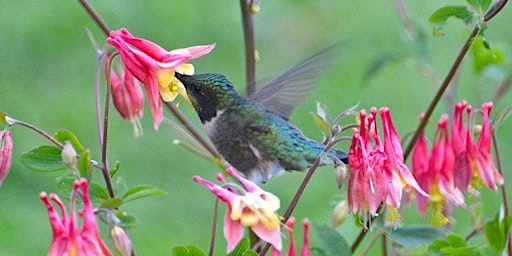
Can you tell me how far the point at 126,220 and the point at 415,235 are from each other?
2.04 ft

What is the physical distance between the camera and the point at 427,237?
6.45ft

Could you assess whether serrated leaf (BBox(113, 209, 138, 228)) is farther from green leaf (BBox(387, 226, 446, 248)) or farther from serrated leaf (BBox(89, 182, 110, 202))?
green leaf (BBox(387, 226, 446, 248))

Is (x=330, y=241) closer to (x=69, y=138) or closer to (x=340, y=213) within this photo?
(x=340, y=213)

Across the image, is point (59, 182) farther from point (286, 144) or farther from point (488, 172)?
point (488, 172)

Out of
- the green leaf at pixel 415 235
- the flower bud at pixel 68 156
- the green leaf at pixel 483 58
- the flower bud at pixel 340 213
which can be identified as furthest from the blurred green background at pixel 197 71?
the flower bud at pixel 68 156

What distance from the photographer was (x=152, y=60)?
183 cm

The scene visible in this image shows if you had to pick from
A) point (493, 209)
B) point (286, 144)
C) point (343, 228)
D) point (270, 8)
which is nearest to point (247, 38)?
point (286, 144)

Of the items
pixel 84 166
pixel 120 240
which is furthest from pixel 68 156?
pixel 120 240

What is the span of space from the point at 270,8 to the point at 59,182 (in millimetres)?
3830

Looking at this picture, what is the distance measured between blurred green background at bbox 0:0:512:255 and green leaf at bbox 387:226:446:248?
1936mm

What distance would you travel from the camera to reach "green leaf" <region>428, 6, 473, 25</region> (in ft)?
6.57

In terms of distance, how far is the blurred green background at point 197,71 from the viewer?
169 inches

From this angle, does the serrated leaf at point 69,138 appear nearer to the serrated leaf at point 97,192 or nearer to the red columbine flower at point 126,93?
the serrated leaf at point 97,192

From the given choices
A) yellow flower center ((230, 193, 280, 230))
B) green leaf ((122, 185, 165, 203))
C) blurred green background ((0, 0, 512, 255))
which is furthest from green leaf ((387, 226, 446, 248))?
blurred green background ((0, 0, 512, 255))
